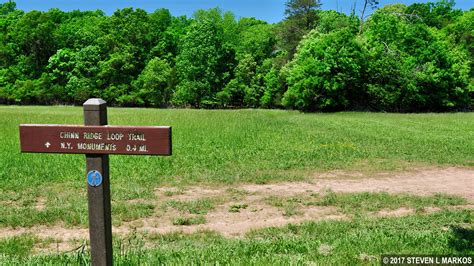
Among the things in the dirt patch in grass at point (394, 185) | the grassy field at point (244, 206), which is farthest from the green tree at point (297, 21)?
the dirt patch in grass at point (394, 185)

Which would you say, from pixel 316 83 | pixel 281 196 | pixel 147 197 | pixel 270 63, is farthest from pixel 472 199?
pixel 270 63

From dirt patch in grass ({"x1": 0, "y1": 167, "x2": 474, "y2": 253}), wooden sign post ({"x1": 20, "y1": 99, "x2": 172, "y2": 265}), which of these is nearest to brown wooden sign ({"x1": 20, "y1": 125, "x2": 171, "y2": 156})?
wooden sign post ({"x1": 20, "y1": 99, "x2": 172, "y2": 265})

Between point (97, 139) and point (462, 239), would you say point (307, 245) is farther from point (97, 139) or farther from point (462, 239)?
point (97, 139)

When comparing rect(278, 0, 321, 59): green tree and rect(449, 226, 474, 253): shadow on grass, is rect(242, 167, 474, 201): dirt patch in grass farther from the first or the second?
rect(278, 0, 321, 59): green tree

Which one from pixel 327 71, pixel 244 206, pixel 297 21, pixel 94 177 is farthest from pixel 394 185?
pixel 297 21

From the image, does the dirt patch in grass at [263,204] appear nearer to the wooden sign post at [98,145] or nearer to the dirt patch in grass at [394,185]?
the dirt patch in grass at [394,185]

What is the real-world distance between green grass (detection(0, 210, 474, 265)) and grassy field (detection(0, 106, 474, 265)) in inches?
0.6

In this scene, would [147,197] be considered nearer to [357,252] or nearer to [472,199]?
[357,252]

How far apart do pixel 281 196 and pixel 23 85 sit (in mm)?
62495

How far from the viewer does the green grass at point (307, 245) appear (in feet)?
14.7

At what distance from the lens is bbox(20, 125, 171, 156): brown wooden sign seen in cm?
350

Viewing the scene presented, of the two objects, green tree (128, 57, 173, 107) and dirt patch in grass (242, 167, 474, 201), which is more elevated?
green tree (128, 57, 173, 107)

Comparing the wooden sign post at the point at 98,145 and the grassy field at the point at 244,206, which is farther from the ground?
the wooden sign post at the point at 98,145

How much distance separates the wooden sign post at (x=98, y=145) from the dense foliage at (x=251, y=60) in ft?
130
